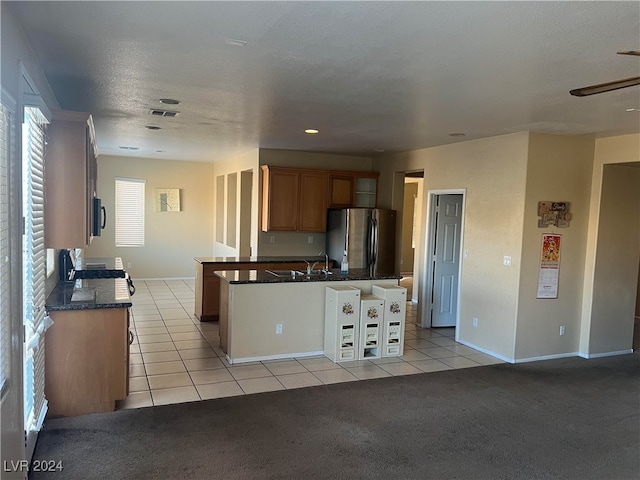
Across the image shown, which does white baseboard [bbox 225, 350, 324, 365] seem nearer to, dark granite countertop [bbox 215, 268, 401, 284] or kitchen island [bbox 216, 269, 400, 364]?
kitchen island [bbox 216, 269, 400, 364]

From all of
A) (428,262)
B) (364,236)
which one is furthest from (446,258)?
(364,236)

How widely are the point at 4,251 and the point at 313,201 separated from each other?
17.9ft

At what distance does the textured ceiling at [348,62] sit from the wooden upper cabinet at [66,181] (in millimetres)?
380

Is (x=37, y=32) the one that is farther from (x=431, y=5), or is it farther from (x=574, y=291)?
(x=574, y=291)

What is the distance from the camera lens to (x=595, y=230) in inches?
214

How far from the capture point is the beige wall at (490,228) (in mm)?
5141

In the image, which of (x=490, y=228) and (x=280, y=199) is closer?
(x=490, y=228)

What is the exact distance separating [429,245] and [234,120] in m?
3.22

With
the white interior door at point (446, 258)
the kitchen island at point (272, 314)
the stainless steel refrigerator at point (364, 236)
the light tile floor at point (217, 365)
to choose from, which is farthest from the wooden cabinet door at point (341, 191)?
the kitchen island at point (272, 314)

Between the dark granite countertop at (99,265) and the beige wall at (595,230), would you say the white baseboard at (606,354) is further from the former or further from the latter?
the dark granite countertop at (99,265)

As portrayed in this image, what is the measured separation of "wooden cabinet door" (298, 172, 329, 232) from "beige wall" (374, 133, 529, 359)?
195cm

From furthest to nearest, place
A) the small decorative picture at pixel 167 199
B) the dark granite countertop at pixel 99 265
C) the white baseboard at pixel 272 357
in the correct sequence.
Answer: the small decorative picture at pixel 167 199
the dark granite countertop at pixel 99 265
the white baseboard at pixel 272 357

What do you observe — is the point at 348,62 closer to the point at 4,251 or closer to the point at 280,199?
the point at 4,251

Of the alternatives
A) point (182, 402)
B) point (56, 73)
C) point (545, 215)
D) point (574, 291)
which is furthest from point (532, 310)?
point (56, 73)
